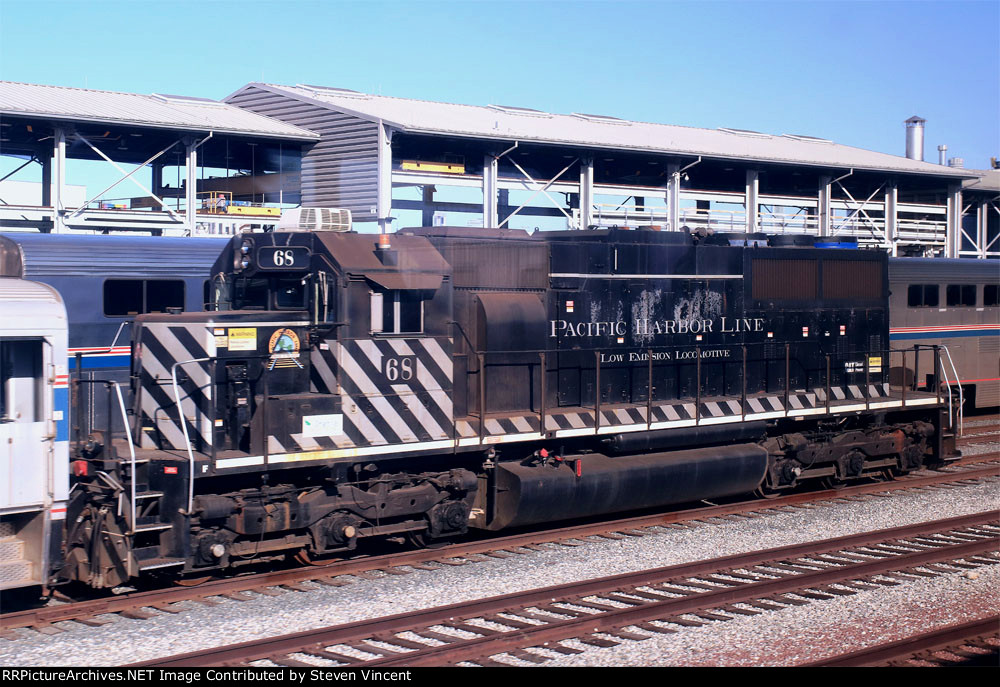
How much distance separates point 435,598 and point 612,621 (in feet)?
5.22

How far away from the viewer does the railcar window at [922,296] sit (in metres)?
19.8

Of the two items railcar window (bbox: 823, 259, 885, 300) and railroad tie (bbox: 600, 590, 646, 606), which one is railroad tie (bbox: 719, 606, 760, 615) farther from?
railcar window (bbox: 823, 259, 885, 300)

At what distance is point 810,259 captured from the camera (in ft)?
41.7

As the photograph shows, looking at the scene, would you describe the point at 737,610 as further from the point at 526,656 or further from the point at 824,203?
the point at 824,203

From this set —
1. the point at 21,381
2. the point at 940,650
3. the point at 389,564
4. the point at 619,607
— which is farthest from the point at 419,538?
the point at 940,650

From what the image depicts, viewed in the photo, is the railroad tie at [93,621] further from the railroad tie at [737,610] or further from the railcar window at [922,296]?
the railcar window at [922,296]

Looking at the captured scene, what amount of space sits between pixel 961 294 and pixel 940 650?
52.3ft

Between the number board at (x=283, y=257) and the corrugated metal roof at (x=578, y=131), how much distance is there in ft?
41.1

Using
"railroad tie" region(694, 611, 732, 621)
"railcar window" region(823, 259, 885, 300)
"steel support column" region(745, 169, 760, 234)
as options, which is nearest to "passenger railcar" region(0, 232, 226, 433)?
"railroad tie" region(694, 611, 732, 621)

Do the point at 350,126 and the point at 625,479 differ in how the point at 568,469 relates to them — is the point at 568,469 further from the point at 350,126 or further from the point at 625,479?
the point at 350,126

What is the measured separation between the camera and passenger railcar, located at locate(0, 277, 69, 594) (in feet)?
23.2

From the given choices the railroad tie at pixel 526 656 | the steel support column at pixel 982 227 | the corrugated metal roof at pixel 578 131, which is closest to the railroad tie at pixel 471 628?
the railroad tie at pixel 526 656

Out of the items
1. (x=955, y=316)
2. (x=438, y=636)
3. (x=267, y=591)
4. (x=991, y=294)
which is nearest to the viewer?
(x=438, y=636)

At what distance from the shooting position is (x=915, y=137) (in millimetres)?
38719
